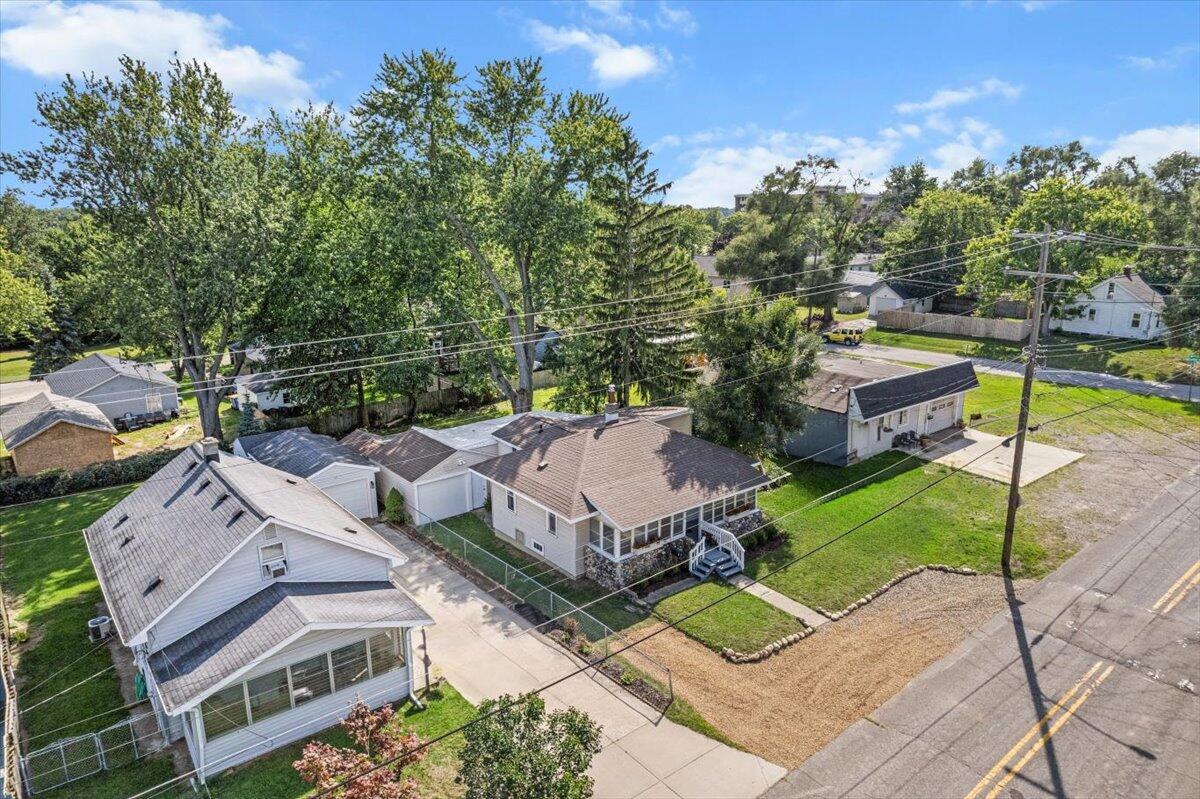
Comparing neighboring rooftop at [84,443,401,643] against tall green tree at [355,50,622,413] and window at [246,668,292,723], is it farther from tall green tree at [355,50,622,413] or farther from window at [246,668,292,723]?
tall green tree at [355,50,622,413]

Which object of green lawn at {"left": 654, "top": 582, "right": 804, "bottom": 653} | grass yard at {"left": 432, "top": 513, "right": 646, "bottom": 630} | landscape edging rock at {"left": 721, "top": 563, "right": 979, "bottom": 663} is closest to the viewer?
landscape edging rock at {"left": 721, "top": 563, "right": 979, "bottom": 663}

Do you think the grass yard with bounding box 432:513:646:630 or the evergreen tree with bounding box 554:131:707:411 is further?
the evergreen tree with bounding box 554:131:707:411

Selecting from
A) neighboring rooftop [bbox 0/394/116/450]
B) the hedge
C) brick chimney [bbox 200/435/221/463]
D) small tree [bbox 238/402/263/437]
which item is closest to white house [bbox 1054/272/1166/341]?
small tree [bbox 238/402/263/437]

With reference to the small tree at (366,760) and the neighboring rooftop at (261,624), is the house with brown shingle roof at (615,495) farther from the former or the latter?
the small tree at (366,760)

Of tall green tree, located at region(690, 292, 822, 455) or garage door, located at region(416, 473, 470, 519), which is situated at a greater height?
tall green tree, located at region(690, 292, 822, 455)

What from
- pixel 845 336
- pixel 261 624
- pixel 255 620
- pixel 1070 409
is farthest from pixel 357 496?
pixel 845 336

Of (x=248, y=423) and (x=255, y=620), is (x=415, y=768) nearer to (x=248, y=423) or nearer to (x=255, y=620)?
(x=255, y=620)

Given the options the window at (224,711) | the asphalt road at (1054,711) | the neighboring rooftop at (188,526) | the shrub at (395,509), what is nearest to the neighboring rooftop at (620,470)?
the shrub at (395,509)
